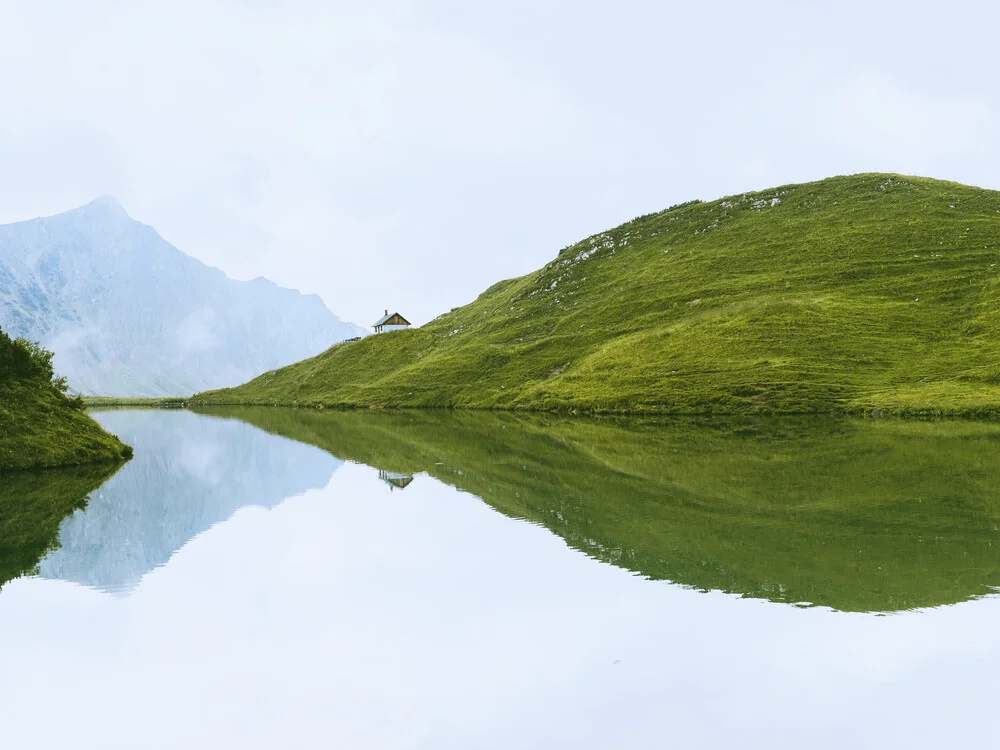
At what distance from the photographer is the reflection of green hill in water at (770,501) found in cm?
1927

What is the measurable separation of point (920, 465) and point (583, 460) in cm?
1857

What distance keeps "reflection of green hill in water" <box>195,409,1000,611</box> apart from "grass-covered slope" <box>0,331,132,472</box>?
17.3 meters

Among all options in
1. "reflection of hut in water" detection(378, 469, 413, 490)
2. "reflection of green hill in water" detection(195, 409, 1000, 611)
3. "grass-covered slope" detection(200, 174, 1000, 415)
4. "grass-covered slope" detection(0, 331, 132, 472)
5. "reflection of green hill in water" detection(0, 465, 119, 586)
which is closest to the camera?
"reflection of green hill in water" detection(195, 409, 1000, 611)

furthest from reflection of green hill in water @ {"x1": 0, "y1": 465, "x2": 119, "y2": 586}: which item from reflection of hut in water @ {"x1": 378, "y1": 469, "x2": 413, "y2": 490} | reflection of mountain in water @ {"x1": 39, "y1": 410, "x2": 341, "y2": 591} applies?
reflection of hut in water @ {"x1": 378, "y1": 469, "x2": 413, "y2": 490}

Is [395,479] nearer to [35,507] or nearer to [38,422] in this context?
[35,507]

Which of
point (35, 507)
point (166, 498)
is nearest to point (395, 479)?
point (166, 498)

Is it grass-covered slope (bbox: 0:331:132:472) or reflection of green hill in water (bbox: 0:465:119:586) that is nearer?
reflection of green hill in water (bbox: 0:465:119:586)

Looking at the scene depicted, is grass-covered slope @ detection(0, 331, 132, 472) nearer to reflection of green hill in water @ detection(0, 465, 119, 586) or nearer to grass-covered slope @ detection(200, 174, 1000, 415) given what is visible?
reflection of green hill in water @ detection(0, 465, 119, 586)

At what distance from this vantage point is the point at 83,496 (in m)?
34.0

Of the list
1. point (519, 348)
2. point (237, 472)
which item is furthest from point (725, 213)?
point (237, 472)

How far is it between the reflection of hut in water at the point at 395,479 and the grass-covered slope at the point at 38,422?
20.2 meters

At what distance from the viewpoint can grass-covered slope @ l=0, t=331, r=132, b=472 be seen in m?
42.7

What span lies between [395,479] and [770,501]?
66.6ft

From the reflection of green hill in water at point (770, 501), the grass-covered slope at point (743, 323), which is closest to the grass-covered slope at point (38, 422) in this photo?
the reflection of green hill in water at point (770, 501)
